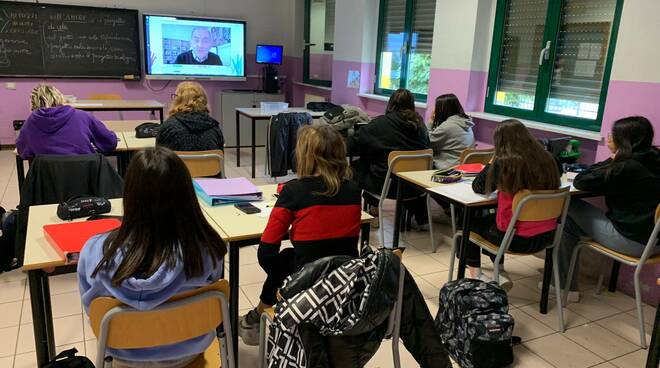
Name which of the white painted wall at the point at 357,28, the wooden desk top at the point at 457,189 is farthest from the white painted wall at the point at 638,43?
the white painted wall at the point at 357,28

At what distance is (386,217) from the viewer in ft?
14.8

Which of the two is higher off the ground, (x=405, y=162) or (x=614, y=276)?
(x=405, y=162)

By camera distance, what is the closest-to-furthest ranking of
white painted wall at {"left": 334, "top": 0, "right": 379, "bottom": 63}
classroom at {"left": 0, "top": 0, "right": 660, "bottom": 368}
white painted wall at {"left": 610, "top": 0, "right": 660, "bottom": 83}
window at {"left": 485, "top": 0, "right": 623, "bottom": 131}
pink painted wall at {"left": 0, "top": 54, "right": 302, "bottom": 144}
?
classroom at {"left": 0, "top": 0, "right": 660, "bottom": 368}, white painted wall at {"left": 610, "top": 0, "right": 660, "bottom": 83}, window at {"left": 485, "top": 0, "right": 623, "bottom": 131}, white painted wall at {"left": 334, "top": 0, "right": 379, "bottom": 63}, pink painted wall at {"left": 0, "top": 54, "right": 302, "bottom": 144}

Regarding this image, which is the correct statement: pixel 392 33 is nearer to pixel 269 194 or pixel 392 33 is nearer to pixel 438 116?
pixel 438 116

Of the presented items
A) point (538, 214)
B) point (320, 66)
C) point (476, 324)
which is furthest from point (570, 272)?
point (320, 66)

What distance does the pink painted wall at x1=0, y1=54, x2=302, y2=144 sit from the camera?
6.54 meters

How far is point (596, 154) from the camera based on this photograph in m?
3.41

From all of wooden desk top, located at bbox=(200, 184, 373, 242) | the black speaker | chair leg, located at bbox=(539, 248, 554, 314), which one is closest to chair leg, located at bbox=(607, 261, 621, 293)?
chair leg, located at bbox=(539, 248, 554, 314)

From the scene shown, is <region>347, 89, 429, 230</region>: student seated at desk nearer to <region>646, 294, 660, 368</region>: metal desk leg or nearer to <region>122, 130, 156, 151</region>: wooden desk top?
<region>122, 130, 156, 151</region>: wooden desk top

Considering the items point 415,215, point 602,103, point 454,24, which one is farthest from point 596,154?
point 454,24

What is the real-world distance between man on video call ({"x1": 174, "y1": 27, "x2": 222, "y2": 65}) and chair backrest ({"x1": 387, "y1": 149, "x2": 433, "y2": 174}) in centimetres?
472

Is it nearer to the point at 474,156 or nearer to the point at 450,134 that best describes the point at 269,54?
the point at 450,134

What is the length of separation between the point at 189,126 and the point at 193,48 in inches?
169

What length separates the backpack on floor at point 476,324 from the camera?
2258 millimetres
